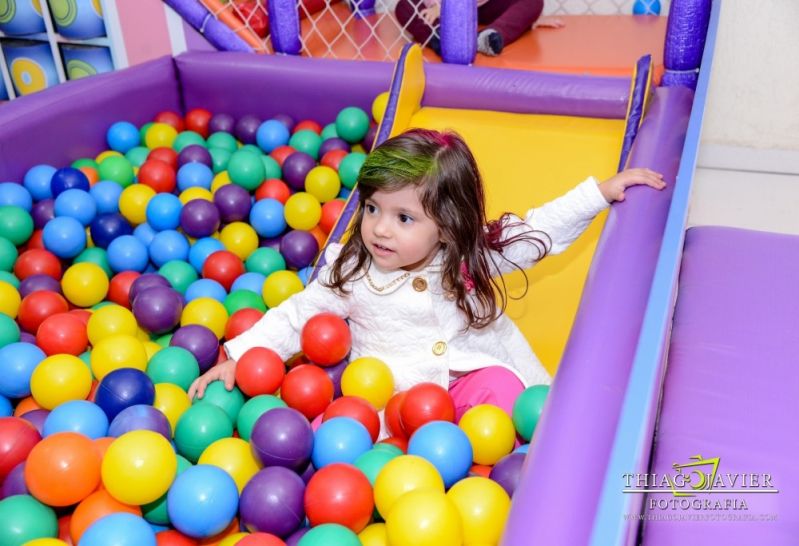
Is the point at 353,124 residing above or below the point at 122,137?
above

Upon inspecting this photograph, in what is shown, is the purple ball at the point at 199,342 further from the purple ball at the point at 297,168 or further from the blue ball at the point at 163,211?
the purple ball at the point at 297,168

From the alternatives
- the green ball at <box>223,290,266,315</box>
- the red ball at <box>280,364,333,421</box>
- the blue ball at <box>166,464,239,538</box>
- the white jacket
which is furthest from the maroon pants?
the blue ball at <box>166,464,239,538</box>

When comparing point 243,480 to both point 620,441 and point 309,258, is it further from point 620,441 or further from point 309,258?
point 309,258

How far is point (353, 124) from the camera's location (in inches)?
90.4

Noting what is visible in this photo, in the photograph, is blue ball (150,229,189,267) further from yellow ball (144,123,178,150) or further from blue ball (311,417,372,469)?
blue ball (311,417,372,469)

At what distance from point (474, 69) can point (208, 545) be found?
149 centimetres

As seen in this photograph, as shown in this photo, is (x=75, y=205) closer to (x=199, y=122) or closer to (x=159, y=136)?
(x=159, y=136)

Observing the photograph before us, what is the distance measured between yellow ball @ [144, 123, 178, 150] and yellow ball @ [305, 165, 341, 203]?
1.82 ft

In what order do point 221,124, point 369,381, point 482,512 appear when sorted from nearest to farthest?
point 482,512 < point 369,381 < point 221,124

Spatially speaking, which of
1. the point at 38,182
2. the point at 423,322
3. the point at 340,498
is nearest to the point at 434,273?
the point at 423,322

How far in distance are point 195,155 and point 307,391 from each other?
3.70 ft

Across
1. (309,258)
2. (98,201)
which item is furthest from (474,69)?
(98,201)

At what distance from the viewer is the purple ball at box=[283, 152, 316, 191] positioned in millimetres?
2221

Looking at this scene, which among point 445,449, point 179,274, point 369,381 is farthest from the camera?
point 179,274
